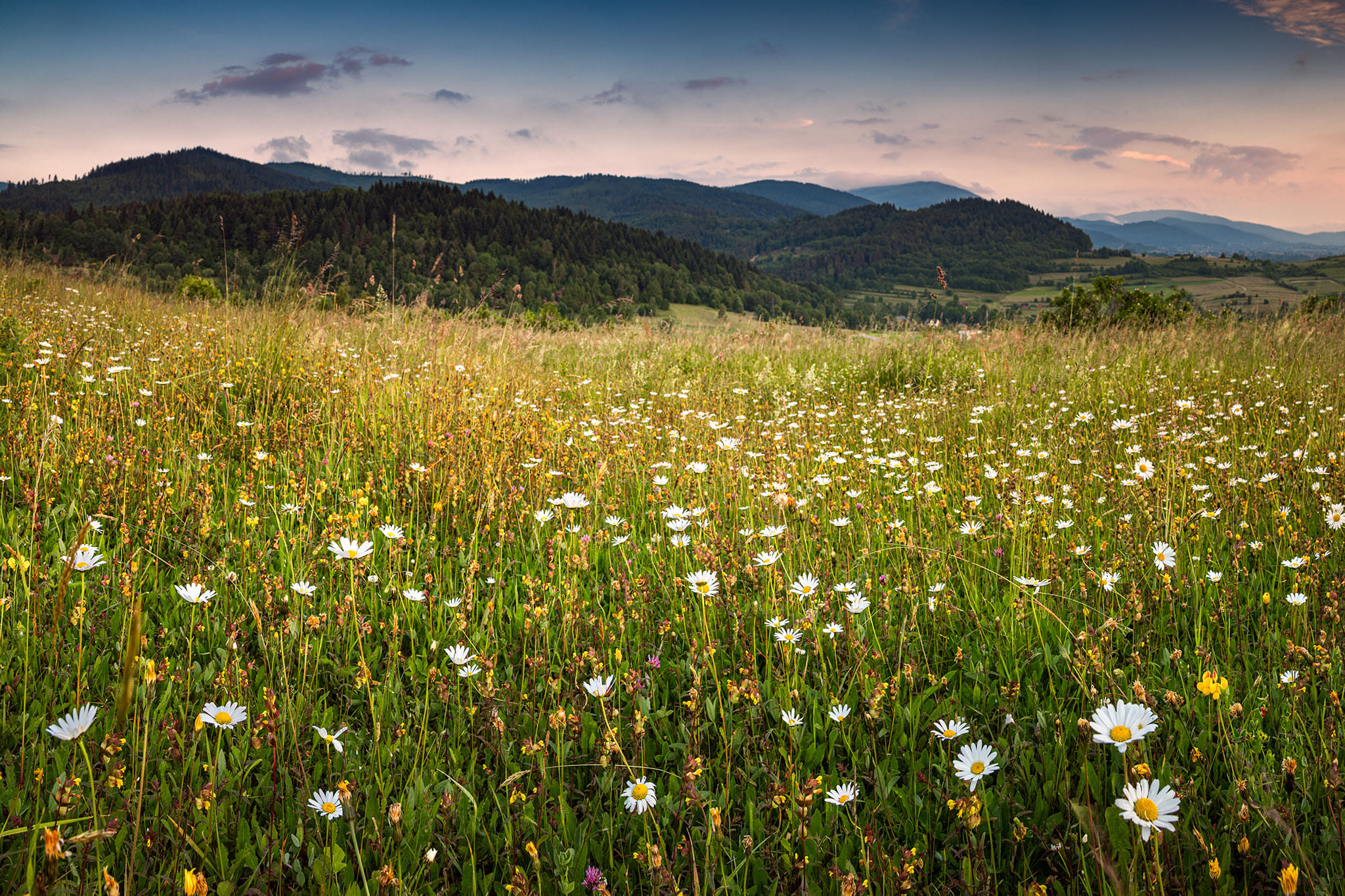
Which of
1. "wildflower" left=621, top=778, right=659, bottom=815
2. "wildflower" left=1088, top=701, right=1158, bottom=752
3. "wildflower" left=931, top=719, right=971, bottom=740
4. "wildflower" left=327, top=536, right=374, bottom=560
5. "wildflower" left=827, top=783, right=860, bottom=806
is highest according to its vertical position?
"wildflower" left=327, top=536, right=374, bottom=560

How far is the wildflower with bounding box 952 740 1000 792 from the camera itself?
1.32m

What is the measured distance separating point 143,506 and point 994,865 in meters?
3.49

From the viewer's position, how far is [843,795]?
154cm

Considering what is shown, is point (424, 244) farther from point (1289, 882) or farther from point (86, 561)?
point (1289, 882)

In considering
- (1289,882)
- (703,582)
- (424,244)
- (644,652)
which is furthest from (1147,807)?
(424,244)

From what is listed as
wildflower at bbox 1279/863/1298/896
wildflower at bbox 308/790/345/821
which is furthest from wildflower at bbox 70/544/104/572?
wildflower at bbox 1279/863/1298/896

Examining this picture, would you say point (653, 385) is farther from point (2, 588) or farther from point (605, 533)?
point (2, 588)

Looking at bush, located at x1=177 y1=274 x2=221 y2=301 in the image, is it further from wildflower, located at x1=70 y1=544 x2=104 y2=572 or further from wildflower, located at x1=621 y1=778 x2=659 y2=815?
wildflower, located at x1=621 y1=778 x2=659 y2=815

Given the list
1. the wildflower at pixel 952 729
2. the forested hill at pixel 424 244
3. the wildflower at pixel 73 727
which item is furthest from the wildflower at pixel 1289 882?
the forested hill at pixel 424 244

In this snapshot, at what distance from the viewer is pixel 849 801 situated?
1.62m

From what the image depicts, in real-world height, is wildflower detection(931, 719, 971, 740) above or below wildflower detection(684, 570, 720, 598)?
below

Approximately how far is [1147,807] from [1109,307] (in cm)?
1494

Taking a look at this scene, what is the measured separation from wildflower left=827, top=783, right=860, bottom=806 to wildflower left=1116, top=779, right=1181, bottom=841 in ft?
1.83

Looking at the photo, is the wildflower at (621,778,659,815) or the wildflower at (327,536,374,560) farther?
the wildflower at (327,536,374,560)
